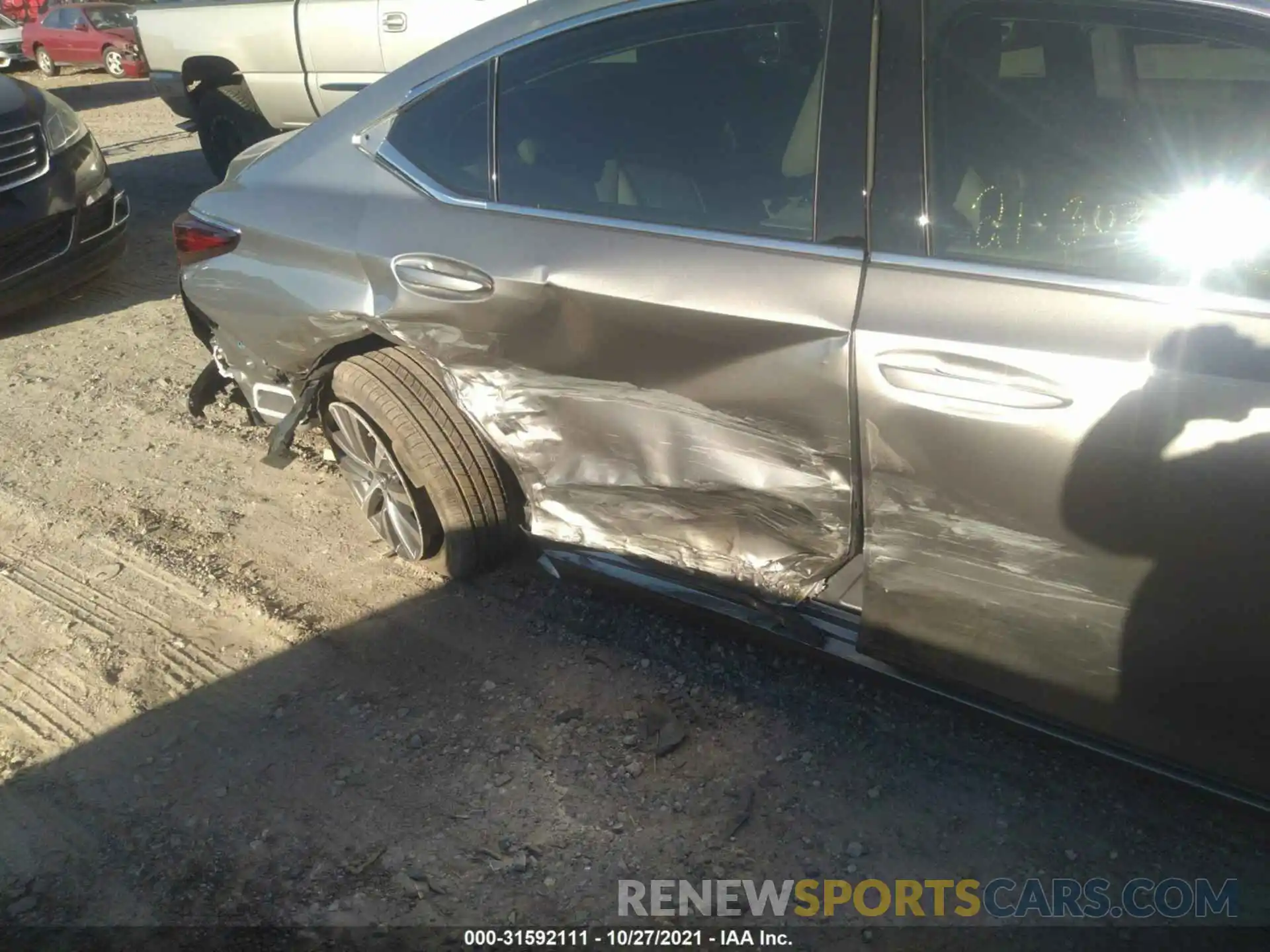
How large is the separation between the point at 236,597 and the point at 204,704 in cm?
51

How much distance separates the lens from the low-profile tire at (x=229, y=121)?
726 centimetres

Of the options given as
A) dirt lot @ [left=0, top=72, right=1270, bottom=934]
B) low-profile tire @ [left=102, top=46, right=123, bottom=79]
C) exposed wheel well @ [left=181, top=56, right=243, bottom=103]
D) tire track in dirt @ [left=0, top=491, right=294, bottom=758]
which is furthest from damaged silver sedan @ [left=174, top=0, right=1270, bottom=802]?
low-profile tire @ [left=102, top=46, right=123, bottom=79]

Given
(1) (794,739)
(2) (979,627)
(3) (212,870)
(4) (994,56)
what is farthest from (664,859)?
(4) (994,56)

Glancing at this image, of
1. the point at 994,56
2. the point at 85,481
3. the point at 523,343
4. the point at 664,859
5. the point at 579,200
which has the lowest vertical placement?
the point at 664,859

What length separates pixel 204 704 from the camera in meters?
2.78

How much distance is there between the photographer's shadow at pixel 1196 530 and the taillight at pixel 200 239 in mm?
2536

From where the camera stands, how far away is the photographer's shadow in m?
1.67

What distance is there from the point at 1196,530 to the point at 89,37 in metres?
20.1

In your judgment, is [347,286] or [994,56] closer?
[994,56]

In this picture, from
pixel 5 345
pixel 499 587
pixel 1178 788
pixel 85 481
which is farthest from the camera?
pixel 5 345

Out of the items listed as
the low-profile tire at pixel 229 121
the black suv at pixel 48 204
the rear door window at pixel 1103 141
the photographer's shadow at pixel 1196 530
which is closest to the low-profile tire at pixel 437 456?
the rear door window at pixel 1103 141

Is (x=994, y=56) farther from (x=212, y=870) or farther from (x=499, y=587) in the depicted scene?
(x=212, y=870)

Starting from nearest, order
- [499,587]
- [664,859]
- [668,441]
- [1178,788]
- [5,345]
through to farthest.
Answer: [1178,788]
[664,859]
[668,441]
[499,587]
[5,345]

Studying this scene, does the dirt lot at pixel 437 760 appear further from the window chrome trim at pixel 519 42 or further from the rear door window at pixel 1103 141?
the window chrome trim at pixel 519 42
